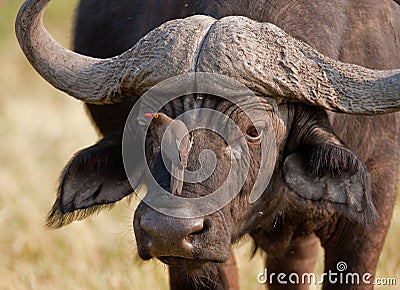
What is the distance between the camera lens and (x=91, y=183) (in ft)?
15.0

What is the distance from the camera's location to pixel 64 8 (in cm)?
1958

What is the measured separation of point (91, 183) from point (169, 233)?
3.26 ft

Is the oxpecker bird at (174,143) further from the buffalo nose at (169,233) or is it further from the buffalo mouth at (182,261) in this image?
the buffalo mouth at (182,261)

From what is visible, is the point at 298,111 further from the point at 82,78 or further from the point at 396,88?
the point at 82,78

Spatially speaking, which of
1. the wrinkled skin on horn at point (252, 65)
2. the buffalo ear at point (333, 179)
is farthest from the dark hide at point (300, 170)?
the wrinkled skin on horn at point (252, 65)

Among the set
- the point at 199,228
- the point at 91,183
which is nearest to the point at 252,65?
the point at 199,228

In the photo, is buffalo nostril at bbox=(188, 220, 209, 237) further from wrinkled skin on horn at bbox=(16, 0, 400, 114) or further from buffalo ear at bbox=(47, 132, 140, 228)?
buffalo ear at bbox=(47, 132, 140, 228)

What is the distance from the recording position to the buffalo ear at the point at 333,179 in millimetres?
4152

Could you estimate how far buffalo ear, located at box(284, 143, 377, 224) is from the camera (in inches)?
163

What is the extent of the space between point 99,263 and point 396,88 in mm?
3001

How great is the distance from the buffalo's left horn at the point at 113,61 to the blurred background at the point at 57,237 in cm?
59

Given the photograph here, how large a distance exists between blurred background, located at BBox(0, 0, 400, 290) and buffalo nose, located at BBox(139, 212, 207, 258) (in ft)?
2.15

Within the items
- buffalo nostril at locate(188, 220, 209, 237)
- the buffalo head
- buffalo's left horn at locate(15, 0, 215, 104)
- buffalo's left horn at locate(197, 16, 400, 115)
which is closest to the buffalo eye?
the buffalo head

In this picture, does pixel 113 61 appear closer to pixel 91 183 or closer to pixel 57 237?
pixel 91 183
